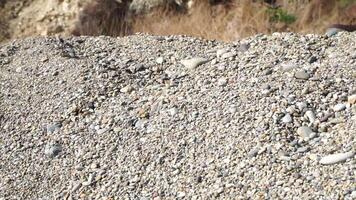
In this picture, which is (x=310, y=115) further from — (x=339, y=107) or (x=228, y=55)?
(x=228, y=55)

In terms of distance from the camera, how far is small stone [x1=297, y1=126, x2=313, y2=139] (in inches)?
139

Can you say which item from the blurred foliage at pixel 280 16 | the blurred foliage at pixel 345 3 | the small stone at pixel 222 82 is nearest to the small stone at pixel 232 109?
the small stone at pixel 222 82

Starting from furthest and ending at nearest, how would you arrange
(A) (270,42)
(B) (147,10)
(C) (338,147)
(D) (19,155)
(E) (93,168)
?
(B) (147,10) < (A) (270,42) < (D) (19,155) < (E) (93,168) < (C) (338,147)

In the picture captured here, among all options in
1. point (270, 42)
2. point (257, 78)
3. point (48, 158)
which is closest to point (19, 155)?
point (48, 158)

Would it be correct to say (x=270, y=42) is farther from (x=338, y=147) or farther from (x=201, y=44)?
(x=338, y=147)

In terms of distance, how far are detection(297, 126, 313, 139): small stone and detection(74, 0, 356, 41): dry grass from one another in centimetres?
164

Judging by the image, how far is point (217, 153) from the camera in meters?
3.56

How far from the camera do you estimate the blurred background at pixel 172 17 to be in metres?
5.35

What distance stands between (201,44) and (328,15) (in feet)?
4.59

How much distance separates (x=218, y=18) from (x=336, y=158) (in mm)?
2585

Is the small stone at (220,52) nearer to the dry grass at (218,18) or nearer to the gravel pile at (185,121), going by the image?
the gravel pile at (185,121)

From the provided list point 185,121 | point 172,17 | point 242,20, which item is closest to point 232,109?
point 185,121

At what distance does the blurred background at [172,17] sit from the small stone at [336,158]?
189cm

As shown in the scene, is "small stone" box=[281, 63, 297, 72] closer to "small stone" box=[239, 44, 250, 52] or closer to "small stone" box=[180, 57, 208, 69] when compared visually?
"small stone" box=[239, 44, 250, 52]
